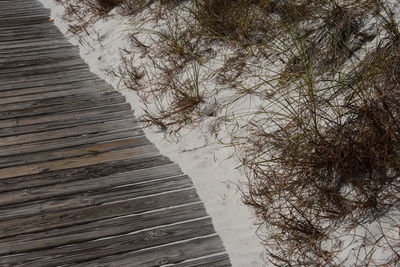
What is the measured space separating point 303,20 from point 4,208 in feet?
9.73

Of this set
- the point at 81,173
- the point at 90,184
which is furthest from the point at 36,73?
the point at 90,184

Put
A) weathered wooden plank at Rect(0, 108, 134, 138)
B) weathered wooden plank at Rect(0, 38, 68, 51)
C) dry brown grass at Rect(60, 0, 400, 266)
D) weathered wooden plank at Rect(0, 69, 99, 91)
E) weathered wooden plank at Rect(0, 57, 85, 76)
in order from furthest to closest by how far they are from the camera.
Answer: weathered wooden plank at Rect(0, 38, 68, 51)
weathered wooden plank at Rect(0, 57, 85, 76)
weathered wooden plank at Rect(0, 69, 99, 91)
weathered wooden plank at Rect(0, 108, 134, 138)
dry brown grass at Rect(60, 0, 400, 266)

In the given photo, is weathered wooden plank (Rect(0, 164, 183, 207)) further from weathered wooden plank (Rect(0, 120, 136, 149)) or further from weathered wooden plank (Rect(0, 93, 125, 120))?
weathered wooden plank (Rect(0, 93, 125, 120))

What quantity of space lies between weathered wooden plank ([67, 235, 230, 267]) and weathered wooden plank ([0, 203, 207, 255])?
0.19 meters

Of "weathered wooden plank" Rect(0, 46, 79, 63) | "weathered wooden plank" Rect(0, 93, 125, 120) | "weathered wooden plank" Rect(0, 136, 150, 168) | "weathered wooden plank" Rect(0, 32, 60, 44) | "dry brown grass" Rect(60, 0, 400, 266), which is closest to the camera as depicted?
"dry brown grass" Rect(60, 0, 400, 266)

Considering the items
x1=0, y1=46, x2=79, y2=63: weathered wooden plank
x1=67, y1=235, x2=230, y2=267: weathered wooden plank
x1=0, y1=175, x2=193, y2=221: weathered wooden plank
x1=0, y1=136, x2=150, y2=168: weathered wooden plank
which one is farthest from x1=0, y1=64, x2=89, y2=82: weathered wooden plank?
x1=67, y1=235, x2=230, y2=267: weathered wooden plank

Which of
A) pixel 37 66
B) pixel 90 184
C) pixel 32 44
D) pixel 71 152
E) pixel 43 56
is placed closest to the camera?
pixel 90 184

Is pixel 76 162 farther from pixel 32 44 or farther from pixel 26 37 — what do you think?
pixel 26 37

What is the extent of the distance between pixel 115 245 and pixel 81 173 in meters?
0.82

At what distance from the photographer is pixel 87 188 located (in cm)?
319

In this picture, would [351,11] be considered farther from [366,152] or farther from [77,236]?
[77,236]

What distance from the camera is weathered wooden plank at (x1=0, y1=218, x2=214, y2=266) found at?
8.59 feet

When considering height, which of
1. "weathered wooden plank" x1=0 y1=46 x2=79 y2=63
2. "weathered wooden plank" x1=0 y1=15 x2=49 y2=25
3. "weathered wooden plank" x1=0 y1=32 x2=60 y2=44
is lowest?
"weathered wooden plank" x1=0 y1=15 x2=49 y2=25

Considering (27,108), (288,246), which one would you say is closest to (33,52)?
(27,108)
